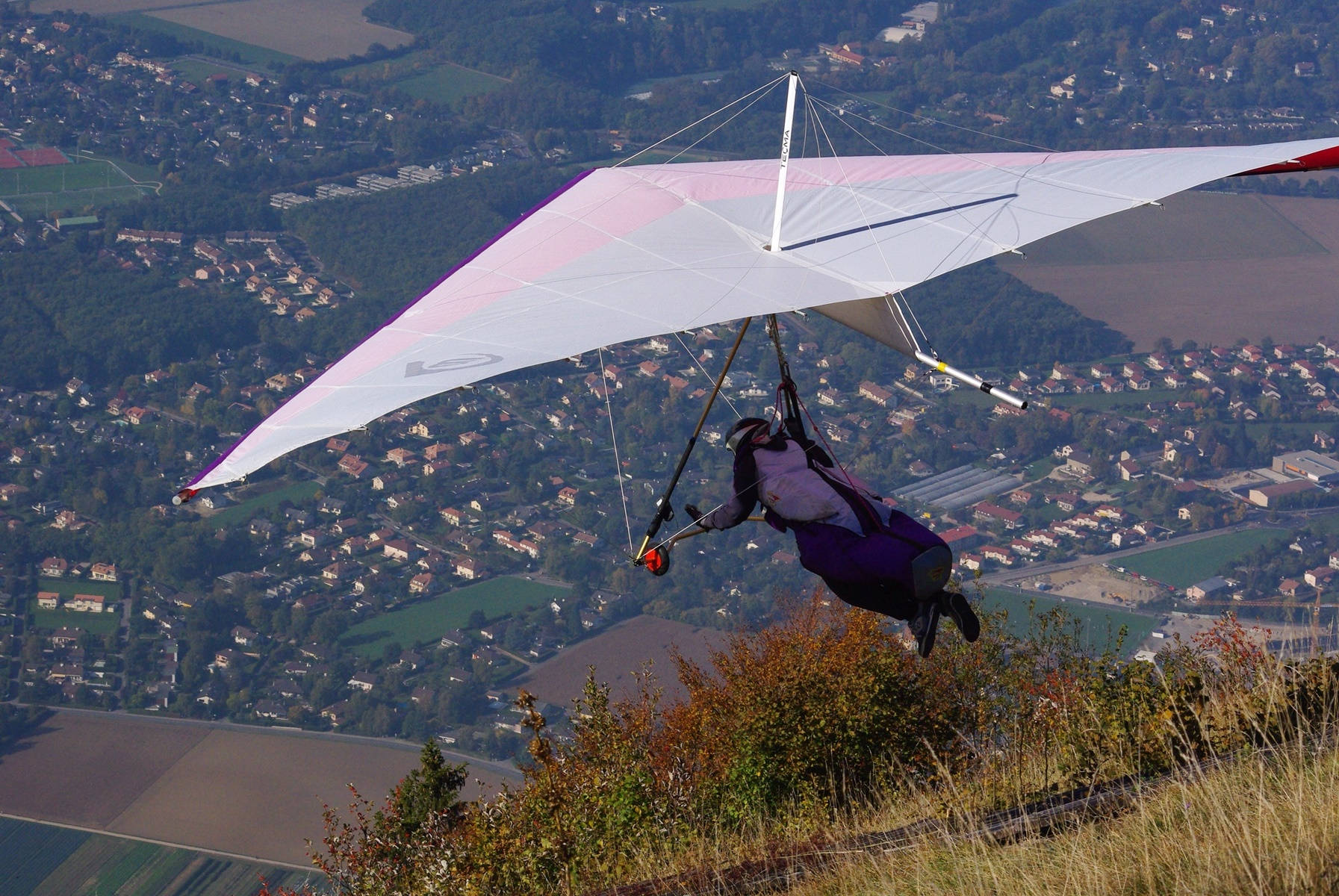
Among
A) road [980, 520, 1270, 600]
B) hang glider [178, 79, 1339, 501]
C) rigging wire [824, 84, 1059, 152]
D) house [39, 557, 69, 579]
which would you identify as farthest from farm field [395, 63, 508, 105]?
hang glider [178, 79, 1339, 501]

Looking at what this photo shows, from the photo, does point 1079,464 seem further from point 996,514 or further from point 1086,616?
point 1086,616

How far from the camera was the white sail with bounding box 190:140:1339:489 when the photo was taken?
21.4 feet

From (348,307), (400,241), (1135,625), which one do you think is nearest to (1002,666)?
(1135,625)

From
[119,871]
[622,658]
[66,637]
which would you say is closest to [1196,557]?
[622,658]

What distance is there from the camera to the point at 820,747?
38.9 ft

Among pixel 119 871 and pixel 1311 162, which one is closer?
pixel 1311 162

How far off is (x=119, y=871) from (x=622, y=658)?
15014 mm

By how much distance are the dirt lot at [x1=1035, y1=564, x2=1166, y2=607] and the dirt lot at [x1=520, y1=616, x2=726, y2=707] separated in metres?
11.3

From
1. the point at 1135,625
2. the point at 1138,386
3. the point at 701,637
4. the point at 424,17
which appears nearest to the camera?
the point at 1135,625

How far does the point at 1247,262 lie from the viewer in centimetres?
7256

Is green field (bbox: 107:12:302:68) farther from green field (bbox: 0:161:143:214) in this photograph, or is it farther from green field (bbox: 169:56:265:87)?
green field (bbox: 0:161:143:214)

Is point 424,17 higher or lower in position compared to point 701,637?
higher

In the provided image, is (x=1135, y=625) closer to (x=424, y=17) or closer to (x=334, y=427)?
(x=334, y=427)

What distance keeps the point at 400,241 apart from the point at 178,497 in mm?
75273
